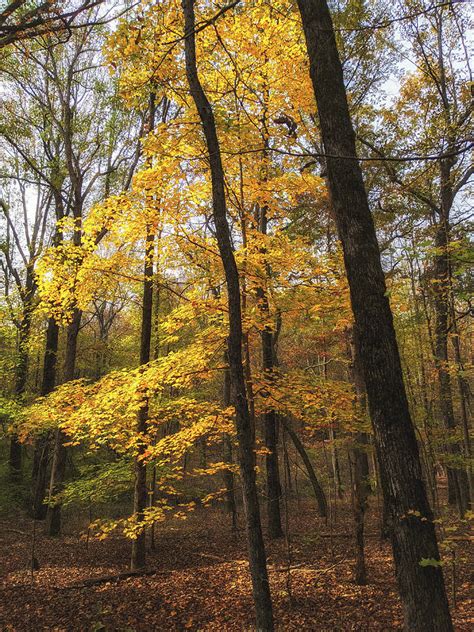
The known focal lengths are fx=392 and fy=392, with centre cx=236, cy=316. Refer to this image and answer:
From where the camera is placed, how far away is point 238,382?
5379 mm

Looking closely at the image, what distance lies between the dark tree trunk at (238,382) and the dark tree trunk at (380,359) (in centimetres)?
157

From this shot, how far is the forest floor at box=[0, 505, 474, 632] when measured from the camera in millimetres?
6160

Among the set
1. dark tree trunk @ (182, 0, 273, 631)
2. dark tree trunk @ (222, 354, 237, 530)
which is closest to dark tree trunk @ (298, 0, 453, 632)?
dark tree trunk @ (182, 0, 273, 631)

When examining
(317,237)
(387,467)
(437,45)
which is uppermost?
(437,45)

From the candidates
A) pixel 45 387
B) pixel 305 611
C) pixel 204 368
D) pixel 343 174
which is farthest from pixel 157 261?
pixel 45 387

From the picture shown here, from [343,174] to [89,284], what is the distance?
18.0ft

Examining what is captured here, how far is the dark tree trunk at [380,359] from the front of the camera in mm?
3457

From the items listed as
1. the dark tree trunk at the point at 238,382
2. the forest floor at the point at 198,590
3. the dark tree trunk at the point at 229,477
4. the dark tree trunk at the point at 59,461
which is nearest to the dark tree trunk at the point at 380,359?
the dark tree trunk at the point at 238,382

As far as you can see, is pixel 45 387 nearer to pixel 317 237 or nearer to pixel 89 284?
pixel 89 284

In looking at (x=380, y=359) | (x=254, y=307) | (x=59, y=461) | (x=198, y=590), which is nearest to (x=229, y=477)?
(x=59, y=461)

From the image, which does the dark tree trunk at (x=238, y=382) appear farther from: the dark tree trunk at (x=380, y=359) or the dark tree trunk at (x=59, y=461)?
the dark tree trunk at (x=59, y=461)

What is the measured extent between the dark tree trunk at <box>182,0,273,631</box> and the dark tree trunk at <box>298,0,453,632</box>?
157 centimetres

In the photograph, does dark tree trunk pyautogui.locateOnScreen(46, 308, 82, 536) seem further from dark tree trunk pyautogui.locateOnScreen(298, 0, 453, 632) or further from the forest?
dark tree trunk pyautogui.locateOnScreen(298, 0, 453, 632)

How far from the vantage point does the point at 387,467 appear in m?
3.66
